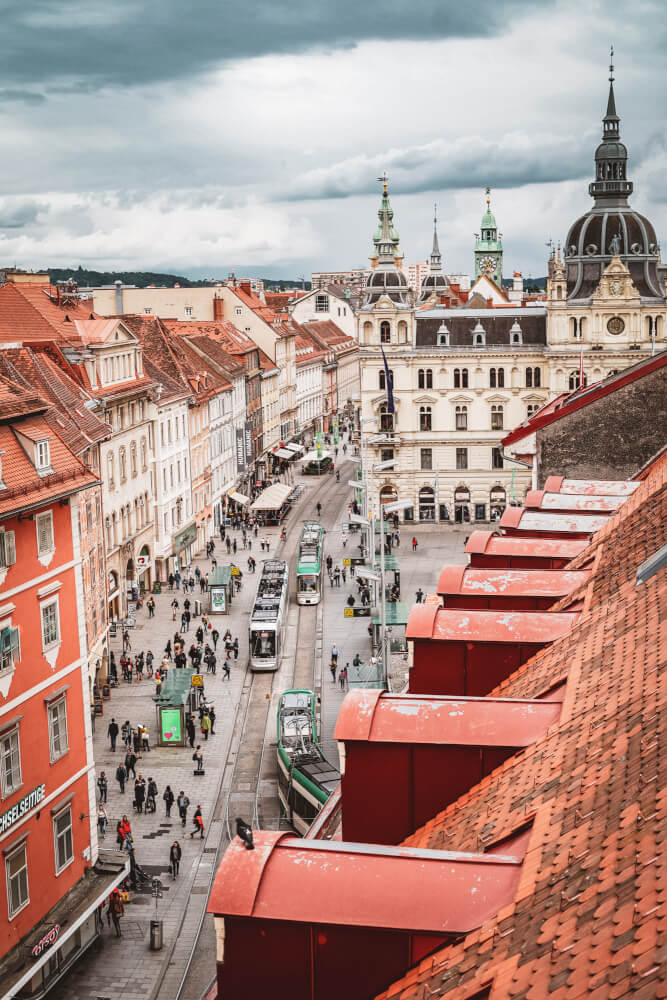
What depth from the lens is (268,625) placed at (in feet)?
176

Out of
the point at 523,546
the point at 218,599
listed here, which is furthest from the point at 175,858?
the point at 218,599

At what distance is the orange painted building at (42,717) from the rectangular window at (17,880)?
36 millimetres

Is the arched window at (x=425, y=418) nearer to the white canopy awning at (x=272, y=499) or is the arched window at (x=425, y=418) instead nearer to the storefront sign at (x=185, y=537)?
the white canopy awning at (x=272, y=499)

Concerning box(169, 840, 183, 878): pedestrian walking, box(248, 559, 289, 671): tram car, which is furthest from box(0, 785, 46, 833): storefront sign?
box(248, 559, 289, 671): tram car

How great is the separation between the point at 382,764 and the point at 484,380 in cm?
7654

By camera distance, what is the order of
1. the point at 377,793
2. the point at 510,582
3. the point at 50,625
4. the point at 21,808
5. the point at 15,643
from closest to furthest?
the point at 377,793 → the point at 510,582 → the point at 21,808 → the point at 15,643 → the point at 50,625

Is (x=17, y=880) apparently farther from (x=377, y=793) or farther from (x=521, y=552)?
(x=377, y=793)

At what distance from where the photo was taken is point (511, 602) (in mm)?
17656

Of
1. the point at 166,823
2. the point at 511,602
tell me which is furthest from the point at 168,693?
the point at 511,602

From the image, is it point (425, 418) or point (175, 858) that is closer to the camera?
point (175, 858)

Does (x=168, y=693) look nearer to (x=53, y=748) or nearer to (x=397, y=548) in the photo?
(x=53, y=748)

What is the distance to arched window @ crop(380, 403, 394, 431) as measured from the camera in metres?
86.6

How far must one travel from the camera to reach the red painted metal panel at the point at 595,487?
2703 cm

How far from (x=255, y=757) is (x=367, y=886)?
35.5 m
